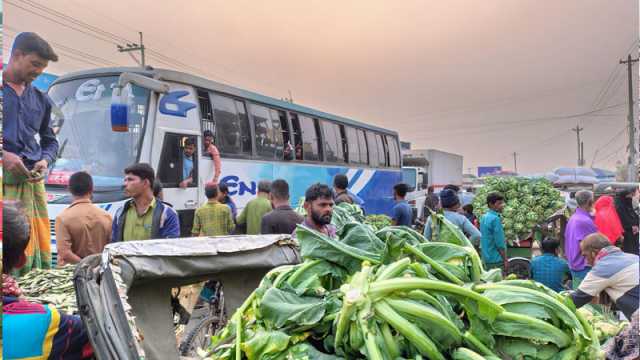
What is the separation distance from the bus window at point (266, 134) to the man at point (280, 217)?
16.7 ft

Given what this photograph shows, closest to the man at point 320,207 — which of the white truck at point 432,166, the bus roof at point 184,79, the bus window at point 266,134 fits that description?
the bus roof at point 184,79

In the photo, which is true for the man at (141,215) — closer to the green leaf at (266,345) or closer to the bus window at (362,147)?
the green leaf at (266,345)

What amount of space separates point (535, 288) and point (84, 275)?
1847 mm

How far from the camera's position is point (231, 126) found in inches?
368

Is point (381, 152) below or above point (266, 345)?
above

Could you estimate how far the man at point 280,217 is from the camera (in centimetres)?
478

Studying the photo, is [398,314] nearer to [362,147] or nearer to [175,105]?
[175,105]

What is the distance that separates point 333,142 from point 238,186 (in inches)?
189

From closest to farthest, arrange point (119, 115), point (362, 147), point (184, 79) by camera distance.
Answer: point (119, 115) → point (184, 79) → point (362, 147)

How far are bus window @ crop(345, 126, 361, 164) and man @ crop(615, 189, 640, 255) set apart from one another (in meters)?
8.51

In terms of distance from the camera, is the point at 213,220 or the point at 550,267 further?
the point at 213,220

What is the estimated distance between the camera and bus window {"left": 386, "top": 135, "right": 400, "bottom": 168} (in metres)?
17.8

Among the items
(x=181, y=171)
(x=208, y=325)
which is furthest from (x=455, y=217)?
(x=181, y=171)

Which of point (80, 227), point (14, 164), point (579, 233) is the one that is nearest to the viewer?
point (14, 164)
